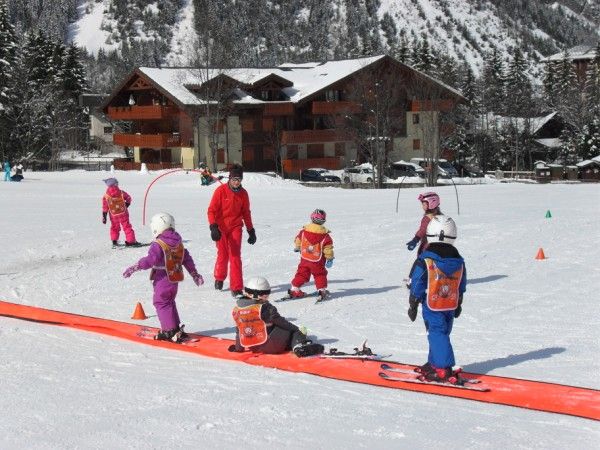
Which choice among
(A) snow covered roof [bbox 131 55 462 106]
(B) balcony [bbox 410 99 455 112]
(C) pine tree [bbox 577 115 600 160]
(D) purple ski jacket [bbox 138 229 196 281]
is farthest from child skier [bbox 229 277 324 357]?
(C) pine tree [bbox 577 115 600 160]

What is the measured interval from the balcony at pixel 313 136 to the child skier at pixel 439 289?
56876 mm

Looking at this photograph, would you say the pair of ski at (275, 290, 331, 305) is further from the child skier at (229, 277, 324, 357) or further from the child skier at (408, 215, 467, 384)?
the child skier at (408, 215, 467, 384)

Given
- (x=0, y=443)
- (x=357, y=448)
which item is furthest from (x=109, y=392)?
(x=357, y=448)

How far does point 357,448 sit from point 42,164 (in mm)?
65508

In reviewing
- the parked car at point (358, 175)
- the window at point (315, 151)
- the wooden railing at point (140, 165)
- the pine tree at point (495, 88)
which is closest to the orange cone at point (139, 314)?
the parked car at point (358, 175)

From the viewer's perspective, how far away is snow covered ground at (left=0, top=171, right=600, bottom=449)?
20.5ft

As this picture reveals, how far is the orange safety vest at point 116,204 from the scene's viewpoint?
17328mm

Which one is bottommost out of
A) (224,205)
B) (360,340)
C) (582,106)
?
(360,340)

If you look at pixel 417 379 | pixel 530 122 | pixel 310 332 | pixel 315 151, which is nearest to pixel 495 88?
pixel 530 122

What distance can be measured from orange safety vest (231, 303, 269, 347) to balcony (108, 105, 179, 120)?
178 ft

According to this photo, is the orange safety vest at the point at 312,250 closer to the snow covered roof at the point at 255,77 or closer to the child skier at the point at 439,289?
the child skier at the point at 439,289

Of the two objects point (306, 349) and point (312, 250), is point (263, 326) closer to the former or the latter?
point (306, 349)

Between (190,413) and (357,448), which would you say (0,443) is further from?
(357,448)

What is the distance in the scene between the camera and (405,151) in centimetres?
7188
